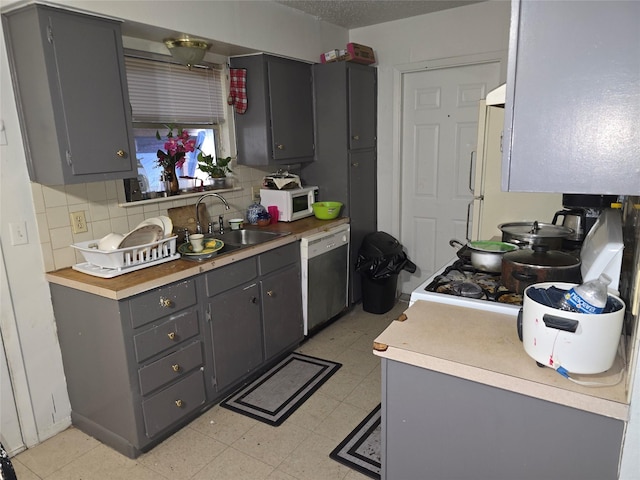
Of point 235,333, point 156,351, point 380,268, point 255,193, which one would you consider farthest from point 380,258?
point 156,351

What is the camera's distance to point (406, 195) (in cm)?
412

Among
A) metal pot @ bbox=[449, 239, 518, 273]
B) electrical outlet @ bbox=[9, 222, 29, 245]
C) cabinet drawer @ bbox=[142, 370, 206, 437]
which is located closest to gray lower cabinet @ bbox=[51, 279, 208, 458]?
cabinet drawer @ bbox=[142, 370, 206, 437]

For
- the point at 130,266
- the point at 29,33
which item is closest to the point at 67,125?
the point at 29,33

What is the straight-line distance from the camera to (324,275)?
342 cm

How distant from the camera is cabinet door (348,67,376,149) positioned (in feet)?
11.9

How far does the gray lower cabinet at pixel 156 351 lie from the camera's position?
210 centimetres

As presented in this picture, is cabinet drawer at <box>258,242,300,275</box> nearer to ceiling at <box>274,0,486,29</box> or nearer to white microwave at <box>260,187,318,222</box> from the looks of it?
white microwave at <box>260,187,318,222</box>

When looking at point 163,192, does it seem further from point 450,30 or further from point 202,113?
point 450,30

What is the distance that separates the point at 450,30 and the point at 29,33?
9.61ft

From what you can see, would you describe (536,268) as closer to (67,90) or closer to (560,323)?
(560,323)

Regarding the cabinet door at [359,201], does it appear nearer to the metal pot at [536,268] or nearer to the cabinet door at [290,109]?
the cabinet door at [290,109]

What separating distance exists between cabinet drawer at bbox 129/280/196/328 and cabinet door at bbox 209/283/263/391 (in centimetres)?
19

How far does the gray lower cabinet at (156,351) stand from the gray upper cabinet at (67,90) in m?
0.65

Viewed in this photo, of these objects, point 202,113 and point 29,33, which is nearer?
point 29,33
